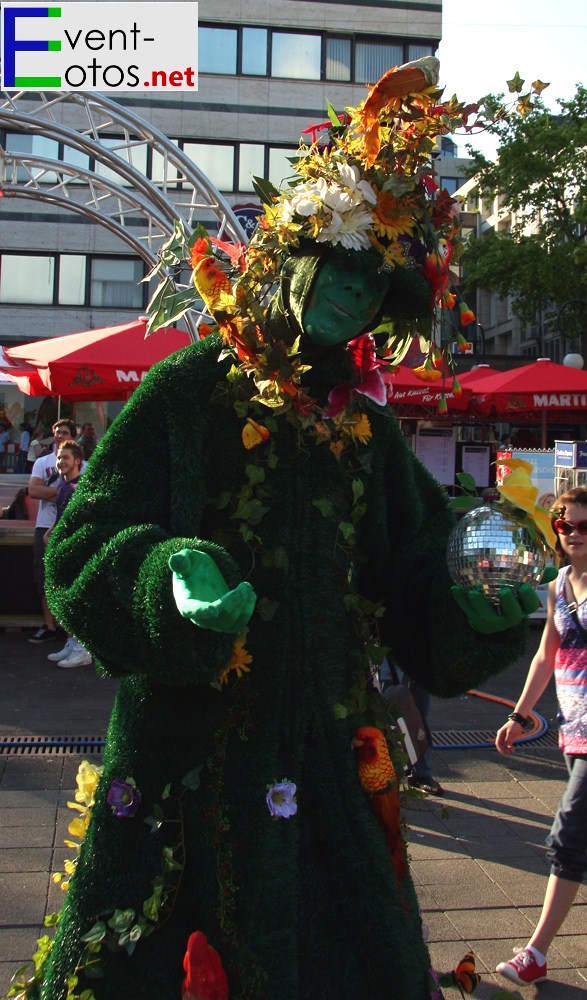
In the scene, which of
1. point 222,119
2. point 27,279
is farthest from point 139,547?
point 222,119

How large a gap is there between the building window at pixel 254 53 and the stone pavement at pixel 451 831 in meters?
20.2

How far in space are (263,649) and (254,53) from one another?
24.2m

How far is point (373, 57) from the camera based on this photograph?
23.7 meters

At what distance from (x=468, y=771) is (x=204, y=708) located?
3.74 m

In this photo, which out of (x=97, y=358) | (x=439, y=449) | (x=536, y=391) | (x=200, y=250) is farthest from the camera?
(x=439, y=449)

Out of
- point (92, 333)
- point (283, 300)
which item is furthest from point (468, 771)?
point (92, 333)

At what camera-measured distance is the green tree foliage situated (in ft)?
71.1

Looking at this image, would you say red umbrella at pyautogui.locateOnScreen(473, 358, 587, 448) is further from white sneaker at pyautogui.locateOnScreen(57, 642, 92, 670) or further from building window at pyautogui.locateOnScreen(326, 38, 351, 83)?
building window at pyautogui.locateOnScreen(326, 38, 351, 83)

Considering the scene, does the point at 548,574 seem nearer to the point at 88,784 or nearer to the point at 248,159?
the point at 88,784

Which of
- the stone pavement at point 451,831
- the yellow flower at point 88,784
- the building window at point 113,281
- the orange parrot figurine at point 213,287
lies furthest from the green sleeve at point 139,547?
the building window at point 113,281

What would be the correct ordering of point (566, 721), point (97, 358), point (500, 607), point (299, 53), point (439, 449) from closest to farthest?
1. point (500, 607)
2. point (566, 721)
3. point (97, 358)
4. point (439, 449)
5. point (299, 53)

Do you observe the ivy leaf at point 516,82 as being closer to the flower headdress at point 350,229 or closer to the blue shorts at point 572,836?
the flower headdress at point 350,229

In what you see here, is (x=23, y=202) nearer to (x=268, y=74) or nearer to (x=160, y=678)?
(x=268, y=74)

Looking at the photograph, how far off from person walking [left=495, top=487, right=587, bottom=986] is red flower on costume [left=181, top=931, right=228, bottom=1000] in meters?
1.67
